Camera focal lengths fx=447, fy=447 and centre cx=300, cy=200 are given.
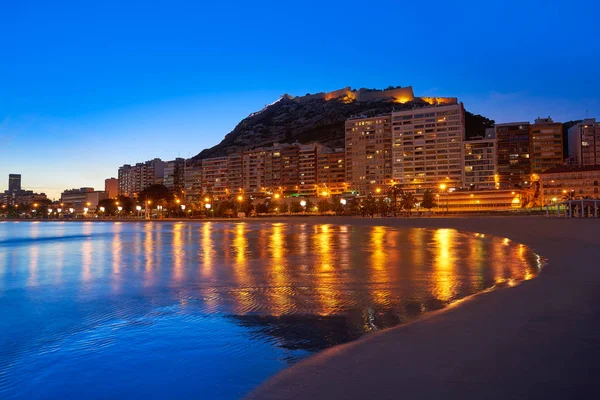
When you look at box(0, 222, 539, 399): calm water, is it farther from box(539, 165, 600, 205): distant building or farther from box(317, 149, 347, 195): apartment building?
box(317, 149, 347, 195): apartment building

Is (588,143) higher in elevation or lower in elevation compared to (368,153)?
higher

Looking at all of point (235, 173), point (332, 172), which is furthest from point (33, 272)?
Result: point (235, 173)

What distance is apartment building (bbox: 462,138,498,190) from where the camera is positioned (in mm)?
138250

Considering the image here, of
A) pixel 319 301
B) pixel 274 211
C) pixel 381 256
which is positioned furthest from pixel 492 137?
pixel 319 301

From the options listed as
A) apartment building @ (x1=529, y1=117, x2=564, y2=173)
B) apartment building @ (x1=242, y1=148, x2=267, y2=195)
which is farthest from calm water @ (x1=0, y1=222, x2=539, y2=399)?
apartment building @ (x1=242, y1=148, x2=267, y2=195)

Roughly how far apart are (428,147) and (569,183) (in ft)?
140

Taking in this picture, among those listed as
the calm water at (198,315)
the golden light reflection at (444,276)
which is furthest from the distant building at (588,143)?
the calm water at (198,315)

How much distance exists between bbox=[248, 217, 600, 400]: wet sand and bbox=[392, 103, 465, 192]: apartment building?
456 ft

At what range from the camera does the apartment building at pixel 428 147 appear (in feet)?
465

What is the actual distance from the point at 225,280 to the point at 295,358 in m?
7.60

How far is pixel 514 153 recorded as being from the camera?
490 feet

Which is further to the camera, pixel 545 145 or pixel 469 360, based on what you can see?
pixel 545 145

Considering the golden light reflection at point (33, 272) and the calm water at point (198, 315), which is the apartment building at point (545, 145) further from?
the golden light reflection at point (33, 272)

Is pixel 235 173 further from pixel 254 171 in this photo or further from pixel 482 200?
pixel 482 200
